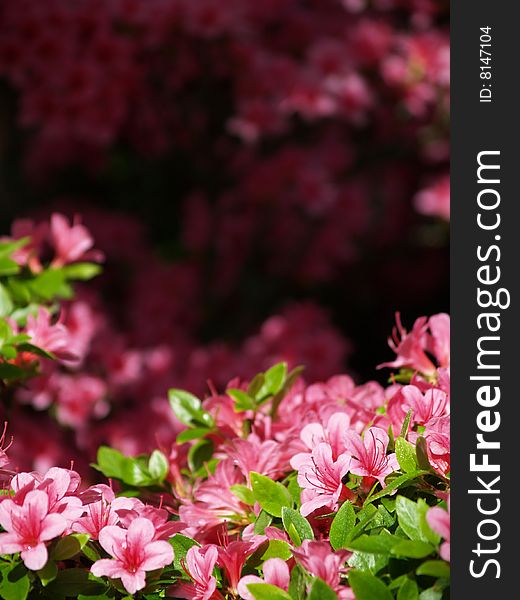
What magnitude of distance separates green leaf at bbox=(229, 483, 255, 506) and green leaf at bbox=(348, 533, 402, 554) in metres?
0.26

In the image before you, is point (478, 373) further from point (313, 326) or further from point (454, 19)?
Answer: point (313, 326)

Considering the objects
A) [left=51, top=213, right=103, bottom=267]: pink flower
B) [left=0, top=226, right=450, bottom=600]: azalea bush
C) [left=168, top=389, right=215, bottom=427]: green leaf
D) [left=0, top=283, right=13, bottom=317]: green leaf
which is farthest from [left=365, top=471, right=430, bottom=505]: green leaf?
[left=51, top=213, right=103, bottom=267]: pink flower

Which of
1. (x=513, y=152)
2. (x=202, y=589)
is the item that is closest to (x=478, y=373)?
(x=513, y=152)

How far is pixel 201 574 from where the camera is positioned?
3.35 ft

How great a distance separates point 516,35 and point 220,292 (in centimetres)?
209

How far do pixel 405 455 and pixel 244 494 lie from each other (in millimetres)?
249

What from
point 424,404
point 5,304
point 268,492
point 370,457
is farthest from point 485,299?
point 5,304

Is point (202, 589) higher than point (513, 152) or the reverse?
the reverse

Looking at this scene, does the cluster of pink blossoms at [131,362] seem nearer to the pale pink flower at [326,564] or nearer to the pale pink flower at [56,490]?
the pale pink flower at [56,490]

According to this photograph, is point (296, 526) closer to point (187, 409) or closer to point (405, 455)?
point (405, 455)

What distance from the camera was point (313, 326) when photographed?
299 centimetres

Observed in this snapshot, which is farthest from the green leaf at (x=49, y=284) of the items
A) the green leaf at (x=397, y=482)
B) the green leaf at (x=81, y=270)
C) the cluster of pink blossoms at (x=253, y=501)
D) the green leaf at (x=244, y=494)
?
the green leaf at (x=397, y=482)

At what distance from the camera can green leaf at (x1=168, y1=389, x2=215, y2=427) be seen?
144 cm

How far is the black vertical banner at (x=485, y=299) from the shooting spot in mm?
1024
